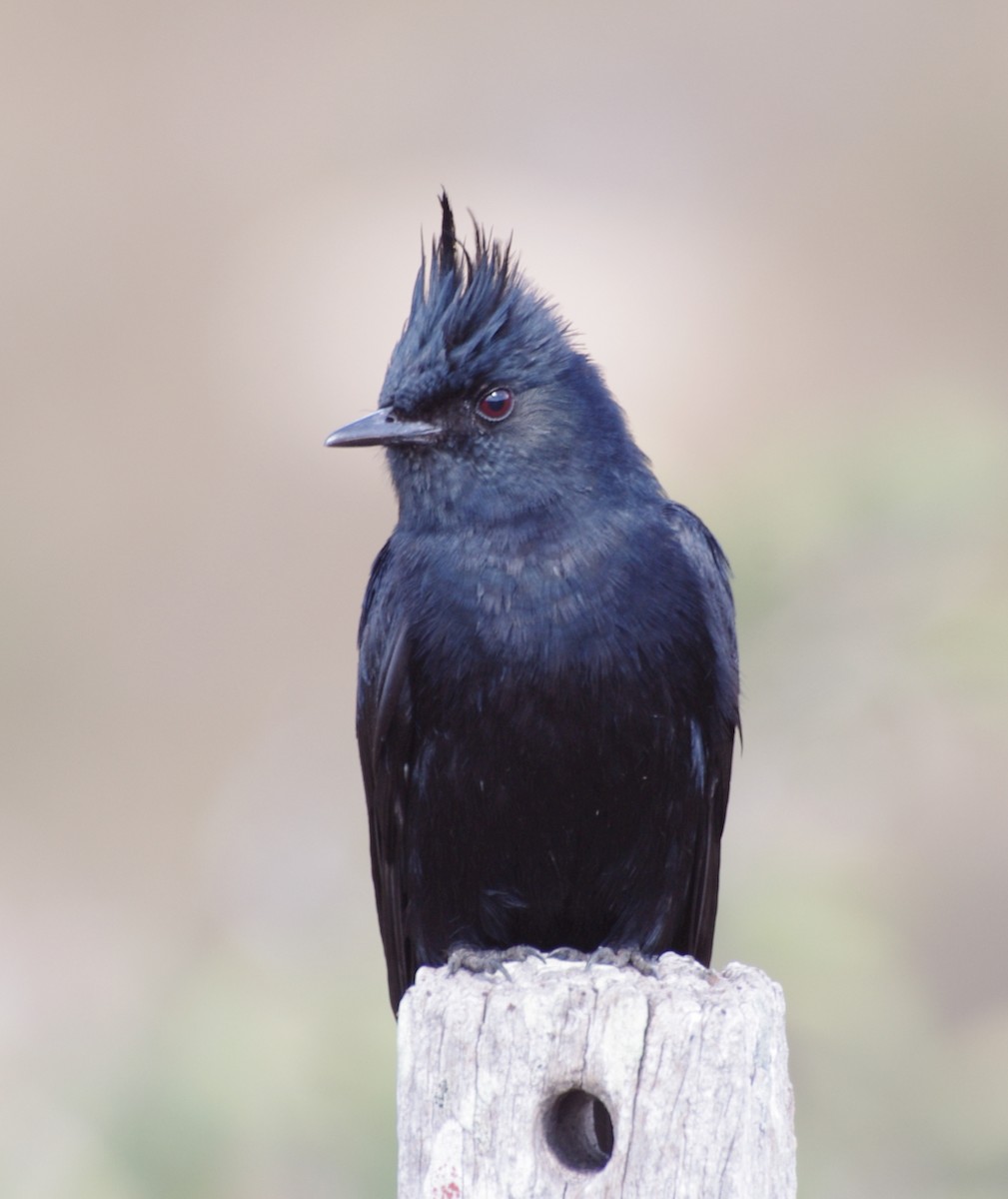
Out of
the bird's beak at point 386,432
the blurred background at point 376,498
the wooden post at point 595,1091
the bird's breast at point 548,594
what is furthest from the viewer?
the blurred background at point 376,498

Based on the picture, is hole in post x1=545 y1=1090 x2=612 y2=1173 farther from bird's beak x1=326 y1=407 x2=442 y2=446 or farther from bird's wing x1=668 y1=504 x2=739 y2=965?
bird's beak x1=326 y1=407 x2=442 y2=446

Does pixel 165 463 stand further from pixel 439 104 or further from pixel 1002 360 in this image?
pixel 1002 360

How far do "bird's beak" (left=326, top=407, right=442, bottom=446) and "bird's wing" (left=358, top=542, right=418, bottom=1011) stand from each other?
0.32m

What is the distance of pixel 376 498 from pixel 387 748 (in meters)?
5.67

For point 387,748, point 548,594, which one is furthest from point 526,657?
point 387,748

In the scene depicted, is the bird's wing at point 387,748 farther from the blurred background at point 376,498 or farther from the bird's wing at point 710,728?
the bird's wing at point 710,728

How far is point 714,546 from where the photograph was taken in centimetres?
441

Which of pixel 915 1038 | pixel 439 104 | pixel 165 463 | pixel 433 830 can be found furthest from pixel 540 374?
pixel 439 104

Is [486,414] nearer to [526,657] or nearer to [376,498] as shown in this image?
[526,657]

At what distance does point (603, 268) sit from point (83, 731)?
3.90m

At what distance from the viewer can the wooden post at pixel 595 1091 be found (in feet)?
9.17

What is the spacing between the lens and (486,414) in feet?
13.9

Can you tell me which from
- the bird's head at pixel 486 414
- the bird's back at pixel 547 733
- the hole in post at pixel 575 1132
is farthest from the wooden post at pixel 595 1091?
the bird's head at pixel 486 414

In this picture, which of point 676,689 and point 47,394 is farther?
point 47,394
